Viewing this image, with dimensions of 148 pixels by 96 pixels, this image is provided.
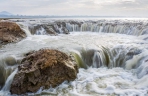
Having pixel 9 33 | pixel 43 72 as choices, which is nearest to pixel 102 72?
pixel 43 72

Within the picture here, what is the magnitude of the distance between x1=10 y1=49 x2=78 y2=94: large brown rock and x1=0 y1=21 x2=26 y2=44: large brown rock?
7039 mm

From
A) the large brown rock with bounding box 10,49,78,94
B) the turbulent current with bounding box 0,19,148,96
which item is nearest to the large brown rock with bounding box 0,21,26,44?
the turbulent current with bounding box 0,19,148,96

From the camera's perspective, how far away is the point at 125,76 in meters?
9.20

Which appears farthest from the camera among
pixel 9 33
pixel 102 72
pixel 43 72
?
pixel 9 33

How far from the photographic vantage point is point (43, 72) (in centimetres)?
807

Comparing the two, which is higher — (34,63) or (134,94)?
(34,63)

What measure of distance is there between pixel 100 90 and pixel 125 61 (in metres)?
3.84

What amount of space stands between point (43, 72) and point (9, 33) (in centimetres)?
945

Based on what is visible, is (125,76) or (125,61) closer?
(125,76)

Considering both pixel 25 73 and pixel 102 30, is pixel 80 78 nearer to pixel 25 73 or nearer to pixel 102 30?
pixel 25 73

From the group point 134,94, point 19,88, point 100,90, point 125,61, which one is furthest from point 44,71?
point 125,61

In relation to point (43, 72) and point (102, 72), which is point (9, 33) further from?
point (102, 72)

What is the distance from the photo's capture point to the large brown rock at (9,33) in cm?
1515

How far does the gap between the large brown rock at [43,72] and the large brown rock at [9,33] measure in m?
7.04
